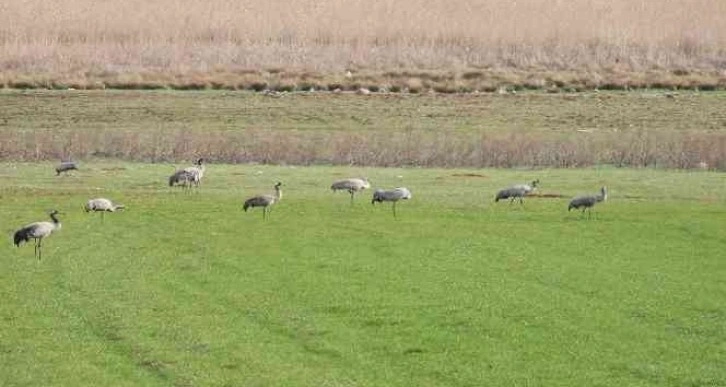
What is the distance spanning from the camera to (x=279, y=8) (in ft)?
270

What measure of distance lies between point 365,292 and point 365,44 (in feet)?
164

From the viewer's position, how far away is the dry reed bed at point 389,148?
160ft

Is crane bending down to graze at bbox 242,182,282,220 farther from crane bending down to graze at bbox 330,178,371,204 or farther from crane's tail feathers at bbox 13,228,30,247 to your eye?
crane's tail feathers at bbox 13,228,30,247

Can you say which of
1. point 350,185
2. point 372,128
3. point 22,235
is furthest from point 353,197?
point 372,128

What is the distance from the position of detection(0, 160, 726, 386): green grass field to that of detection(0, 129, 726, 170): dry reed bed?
991 cm

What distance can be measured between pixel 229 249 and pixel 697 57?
149 ft

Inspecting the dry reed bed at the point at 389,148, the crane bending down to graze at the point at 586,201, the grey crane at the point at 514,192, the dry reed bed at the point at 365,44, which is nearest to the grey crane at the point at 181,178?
the grey crane at the point at 514,192

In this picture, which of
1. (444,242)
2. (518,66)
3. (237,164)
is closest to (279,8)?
(518,66)

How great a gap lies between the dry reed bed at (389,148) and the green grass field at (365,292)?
9.91 metres

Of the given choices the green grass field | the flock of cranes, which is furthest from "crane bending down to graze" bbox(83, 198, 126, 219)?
the green grass field

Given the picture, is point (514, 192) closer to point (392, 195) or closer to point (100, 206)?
point (392, 195)

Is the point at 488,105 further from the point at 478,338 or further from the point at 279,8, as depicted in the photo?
the point at 478,338

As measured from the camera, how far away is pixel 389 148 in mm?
50344

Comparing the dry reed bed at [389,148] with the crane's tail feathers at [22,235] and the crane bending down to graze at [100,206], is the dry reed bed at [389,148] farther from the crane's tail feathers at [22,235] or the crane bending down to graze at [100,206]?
the crane's tail feathers at [22,235]
